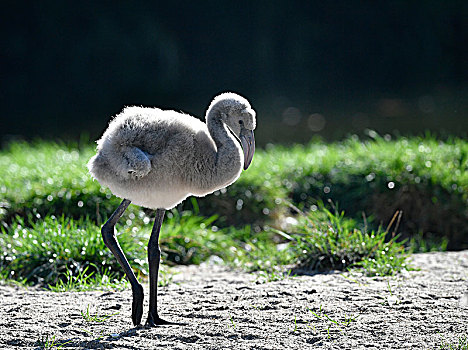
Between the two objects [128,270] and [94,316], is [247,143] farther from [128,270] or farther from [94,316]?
[94,316]

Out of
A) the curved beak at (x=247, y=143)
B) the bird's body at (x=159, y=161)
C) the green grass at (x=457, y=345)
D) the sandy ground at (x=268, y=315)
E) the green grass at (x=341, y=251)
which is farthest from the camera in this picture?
the green grass at (x=341, y=251)

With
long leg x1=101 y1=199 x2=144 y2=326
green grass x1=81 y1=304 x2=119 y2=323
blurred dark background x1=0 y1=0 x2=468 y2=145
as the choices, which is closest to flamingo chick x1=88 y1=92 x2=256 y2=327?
long leg x1=101 y1=199 x2=144 y2=326

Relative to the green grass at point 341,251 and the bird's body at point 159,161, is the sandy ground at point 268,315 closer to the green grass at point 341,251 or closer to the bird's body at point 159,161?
the green grass at point 341,251

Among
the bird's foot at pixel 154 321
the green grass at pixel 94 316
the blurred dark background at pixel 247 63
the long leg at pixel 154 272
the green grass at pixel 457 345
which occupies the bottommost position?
the green grass at pixel 457 345

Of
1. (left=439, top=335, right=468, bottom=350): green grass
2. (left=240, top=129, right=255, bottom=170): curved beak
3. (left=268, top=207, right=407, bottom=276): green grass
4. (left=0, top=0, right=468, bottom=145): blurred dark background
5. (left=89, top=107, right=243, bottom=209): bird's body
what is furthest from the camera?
(left=0, top=0, right=468, bottom=145): blurred dark background

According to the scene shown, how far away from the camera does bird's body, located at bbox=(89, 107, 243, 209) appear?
3941mm

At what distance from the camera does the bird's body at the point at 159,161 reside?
3941 mm

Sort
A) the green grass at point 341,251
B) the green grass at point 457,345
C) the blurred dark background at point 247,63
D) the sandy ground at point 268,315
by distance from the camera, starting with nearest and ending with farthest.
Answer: the green grass at point 457,345
the sandy ground at point 268,315
the green grass at point 341,251
the blurred dark background at point 247,63

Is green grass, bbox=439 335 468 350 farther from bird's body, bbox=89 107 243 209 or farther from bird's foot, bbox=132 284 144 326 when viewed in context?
bird's foot, bbox=132 284 144 326

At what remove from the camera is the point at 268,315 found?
13.5ft

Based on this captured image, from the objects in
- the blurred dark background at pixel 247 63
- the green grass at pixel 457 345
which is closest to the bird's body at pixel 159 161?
the green grass at pixel 457 345

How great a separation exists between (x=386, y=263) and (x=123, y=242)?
7.25 ft

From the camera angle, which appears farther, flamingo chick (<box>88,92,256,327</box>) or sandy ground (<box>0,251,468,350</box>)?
flamingo chick (<box>88,92,256,327</box>)

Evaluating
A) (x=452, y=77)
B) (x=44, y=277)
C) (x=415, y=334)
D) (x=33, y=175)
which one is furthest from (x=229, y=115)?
(x=452, y=77)
